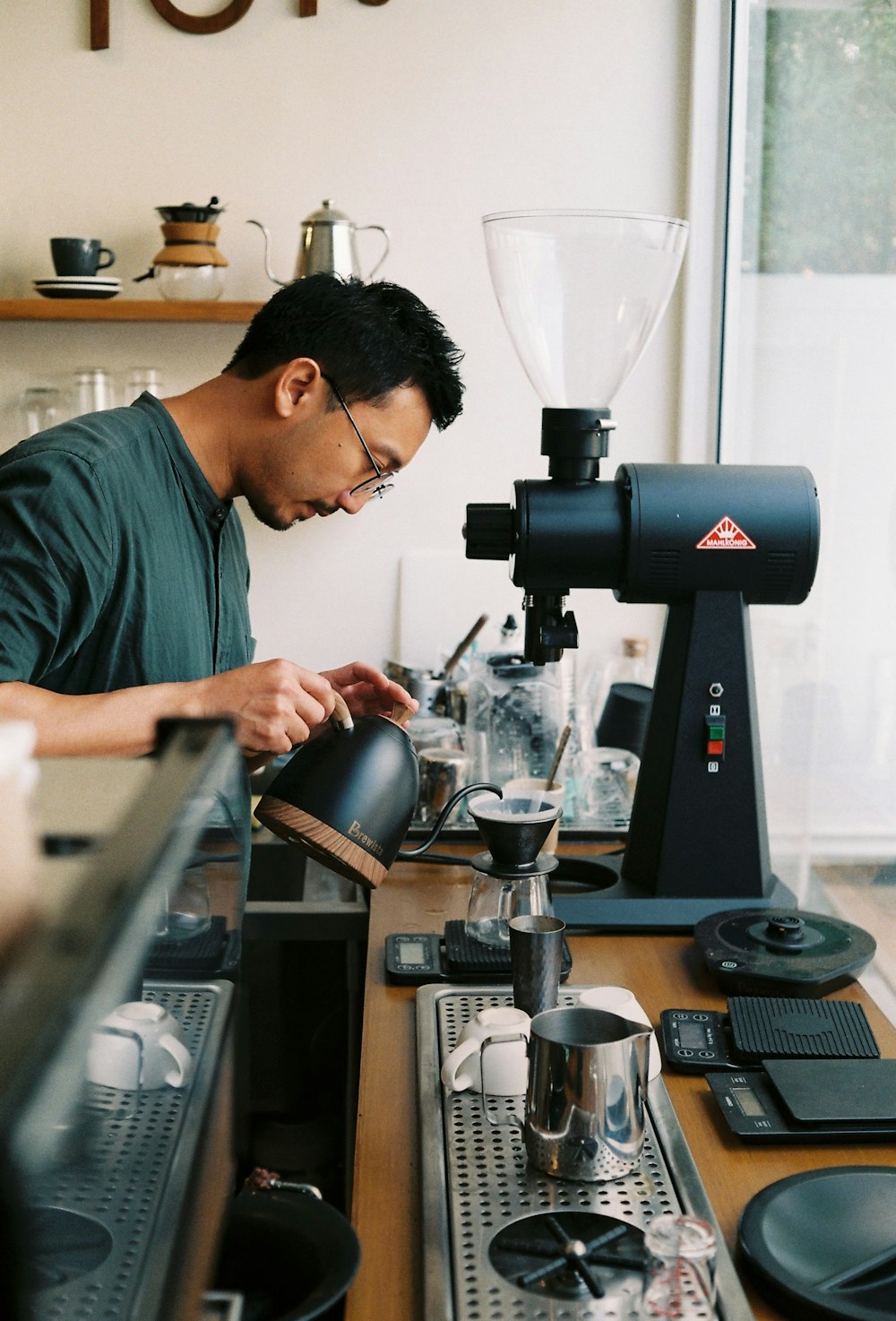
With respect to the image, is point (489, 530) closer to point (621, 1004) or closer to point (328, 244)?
point (621, 1004)

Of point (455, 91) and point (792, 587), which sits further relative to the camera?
point (455, 91)

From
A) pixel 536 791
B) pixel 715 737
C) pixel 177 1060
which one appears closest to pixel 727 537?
pixel 715 737

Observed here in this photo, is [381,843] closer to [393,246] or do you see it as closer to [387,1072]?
[387,1072]

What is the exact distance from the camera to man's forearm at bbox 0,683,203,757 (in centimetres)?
134

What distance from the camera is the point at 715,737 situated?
1585 millimetres

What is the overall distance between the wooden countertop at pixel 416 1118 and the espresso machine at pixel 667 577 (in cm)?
10

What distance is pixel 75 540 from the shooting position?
4.74ft

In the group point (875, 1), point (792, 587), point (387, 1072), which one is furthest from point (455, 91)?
point (387, 1072)

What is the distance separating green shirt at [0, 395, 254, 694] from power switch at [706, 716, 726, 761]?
644mm

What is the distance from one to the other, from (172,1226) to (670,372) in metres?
2.57

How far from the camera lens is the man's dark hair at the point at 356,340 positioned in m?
1.72

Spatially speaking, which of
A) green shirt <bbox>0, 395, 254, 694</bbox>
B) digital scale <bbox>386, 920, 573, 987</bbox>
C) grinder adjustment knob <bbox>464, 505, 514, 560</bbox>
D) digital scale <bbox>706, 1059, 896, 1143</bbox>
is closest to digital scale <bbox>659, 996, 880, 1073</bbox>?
digital scale <bbox>706, 1059, 896, 1143</bbox>

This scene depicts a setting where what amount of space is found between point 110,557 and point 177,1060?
3.35 feet

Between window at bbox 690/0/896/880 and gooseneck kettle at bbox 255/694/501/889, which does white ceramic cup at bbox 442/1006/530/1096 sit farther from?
window at bbox 690/0/896/880
